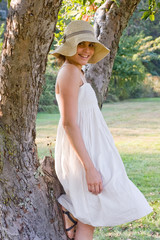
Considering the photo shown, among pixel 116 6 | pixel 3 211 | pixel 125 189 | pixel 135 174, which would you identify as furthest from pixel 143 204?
pixel 135 174

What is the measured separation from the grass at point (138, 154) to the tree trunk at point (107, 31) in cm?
61

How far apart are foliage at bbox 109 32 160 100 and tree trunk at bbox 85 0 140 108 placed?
13697mm

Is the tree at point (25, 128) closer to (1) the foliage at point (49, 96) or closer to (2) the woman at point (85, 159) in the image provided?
(2) the woman at point (85, 159)

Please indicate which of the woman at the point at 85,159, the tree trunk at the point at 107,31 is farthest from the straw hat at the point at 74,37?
the tree trunk at the point at 107,31

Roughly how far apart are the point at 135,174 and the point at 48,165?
11.9ft

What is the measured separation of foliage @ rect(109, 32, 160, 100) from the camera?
54.9 ft

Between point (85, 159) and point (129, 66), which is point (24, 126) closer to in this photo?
point (85, 159)

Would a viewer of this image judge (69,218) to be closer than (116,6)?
Yes

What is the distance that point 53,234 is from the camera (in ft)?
6.93

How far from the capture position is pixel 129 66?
55.0ft

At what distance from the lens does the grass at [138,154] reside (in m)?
3.39

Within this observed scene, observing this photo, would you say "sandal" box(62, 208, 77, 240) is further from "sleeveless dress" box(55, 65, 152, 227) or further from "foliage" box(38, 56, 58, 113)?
"foliage" box(38, 56, 58, 113)

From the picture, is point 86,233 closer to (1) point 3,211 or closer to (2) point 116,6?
(1) point 3,211

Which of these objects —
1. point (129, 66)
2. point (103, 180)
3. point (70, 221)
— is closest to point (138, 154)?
point (70, 221)
